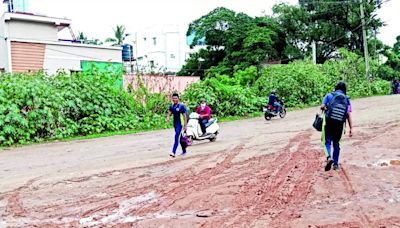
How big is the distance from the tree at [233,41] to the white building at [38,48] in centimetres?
1480

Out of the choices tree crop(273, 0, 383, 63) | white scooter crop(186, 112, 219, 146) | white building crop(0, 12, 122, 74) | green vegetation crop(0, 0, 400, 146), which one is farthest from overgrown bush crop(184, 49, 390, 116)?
white scooter crop(186, 112, 219, 146)

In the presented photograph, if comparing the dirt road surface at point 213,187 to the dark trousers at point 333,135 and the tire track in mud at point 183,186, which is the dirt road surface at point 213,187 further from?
the dark trousers at point 333,135

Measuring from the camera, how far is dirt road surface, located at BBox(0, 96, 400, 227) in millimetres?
5660

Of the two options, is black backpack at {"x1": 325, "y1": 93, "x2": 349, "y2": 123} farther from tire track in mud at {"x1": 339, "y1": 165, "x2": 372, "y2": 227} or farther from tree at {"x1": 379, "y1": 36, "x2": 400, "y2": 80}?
tree at {"x1": 379, "y1": 36, "x2": 400, "y2": 80}

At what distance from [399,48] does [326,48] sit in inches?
947

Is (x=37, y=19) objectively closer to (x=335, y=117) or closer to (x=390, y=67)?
(x=335, y=117)

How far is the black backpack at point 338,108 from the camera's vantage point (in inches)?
308

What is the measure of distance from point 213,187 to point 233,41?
35.2 m

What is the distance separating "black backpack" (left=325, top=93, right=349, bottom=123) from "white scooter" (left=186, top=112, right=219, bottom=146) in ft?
19.8

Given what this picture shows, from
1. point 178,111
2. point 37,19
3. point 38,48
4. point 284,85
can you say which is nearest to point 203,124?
point 178,111

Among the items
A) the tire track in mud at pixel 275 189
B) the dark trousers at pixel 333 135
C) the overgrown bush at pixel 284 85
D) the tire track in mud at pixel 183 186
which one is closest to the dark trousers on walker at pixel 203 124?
the tire track in mud at pixel 275 189

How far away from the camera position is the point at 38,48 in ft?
86.9

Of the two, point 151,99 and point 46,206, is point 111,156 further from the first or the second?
point 151,99

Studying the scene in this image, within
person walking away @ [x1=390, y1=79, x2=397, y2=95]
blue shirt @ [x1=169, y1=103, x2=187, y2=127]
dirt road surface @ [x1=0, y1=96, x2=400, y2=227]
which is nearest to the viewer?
dirt road surface @ [x1=0, y1=96, x2=400, y2=227]
